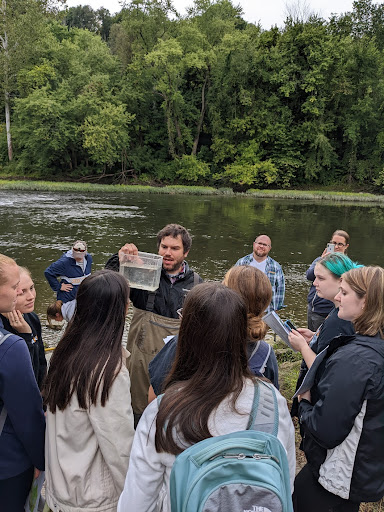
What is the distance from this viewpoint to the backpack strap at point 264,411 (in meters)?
1.40

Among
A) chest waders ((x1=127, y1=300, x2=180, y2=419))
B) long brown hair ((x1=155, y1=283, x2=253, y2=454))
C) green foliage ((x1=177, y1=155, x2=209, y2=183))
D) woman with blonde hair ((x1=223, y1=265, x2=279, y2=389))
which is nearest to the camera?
long brown hair ((x1=155, y1=283, x2=253, y2=454))

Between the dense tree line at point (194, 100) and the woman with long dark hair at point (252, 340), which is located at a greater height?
the dense tree line at point (194, 100)

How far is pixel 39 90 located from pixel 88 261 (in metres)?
39.7

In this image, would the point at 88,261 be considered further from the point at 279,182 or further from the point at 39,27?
the point at 39,27

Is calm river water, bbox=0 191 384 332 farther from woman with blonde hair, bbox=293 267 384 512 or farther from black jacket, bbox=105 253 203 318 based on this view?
A: woman with blonde hair, bbox=293 267 384 512

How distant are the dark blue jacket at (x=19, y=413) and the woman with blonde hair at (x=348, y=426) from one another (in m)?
1.30

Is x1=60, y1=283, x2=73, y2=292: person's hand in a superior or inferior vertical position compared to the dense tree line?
inferior

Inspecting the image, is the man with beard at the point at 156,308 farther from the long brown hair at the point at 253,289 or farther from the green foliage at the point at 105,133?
the green foliage at the point at 105,133

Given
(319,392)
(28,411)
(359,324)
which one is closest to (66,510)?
(28,411)

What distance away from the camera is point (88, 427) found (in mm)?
1832

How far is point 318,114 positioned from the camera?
41.7 meters

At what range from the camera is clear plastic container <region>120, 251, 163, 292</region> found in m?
3.05

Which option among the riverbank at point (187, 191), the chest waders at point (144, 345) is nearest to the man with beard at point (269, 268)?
the chest waders at point (144, 345)

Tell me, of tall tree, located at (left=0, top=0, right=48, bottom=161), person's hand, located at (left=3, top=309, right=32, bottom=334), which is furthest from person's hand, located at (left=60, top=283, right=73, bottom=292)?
tall tree, located at (left=0, top=0, right=48, bottom=161)
